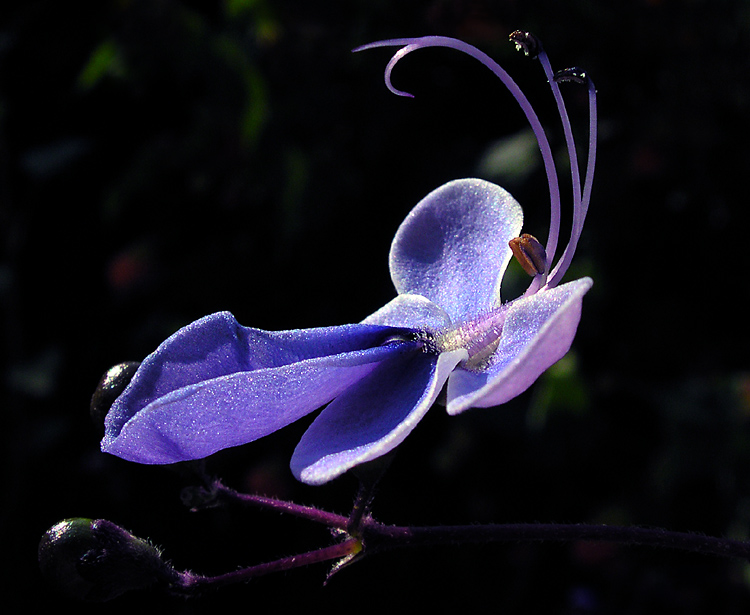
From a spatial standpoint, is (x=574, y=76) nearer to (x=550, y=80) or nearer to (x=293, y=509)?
(x=550, y=80)

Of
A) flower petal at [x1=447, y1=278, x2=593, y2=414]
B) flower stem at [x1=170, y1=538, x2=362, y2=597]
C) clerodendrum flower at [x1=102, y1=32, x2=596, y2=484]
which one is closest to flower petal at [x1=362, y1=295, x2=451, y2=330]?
clerodendrum flower at [x1=102, y1=32, x2=596, y2=484]

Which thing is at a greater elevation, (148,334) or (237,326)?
(237,326)

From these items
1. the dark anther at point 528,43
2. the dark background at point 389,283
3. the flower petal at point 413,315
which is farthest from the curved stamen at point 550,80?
the dark background at point 389,283

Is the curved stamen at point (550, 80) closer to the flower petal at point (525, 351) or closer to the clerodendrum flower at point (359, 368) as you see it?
the clerodendrum flower at point (359, 368)

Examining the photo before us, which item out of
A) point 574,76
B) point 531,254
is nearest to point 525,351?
point 531,254

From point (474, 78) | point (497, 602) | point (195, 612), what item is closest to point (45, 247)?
point (195, 612)

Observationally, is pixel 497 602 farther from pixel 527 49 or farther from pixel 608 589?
pixel 527 49
